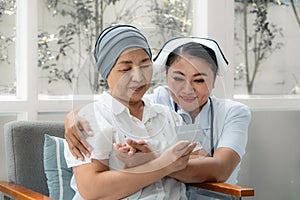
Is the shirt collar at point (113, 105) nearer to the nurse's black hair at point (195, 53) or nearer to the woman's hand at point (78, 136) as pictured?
the woman's hand at point (78, 136)

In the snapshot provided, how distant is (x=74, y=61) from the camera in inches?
129

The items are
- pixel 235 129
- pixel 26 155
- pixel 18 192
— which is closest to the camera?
pixel 18 192

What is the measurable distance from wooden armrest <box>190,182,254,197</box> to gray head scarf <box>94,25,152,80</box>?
1.93 feet

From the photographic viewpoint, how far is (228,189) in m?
2.32

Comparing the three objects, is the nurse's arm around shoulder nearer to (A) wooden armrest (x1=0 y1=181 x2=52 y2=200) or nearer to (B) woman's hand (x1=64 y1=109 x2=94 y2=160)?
(B) woman's hand (x1=64 y1=109 x2=94 y2=160)

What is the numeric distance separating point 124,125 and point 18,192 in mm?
637

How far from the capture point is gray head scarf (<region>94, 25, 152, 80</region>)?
6.73ft

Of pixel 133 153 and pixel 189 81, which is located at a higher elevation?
pixel 189 81

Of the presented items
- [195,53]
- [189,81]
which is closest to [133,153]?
[189,81]

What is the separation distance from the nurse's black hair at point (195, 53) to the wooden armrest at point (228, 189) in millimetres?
423

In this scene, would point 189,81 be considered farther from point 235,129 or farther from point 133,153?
point 235,129

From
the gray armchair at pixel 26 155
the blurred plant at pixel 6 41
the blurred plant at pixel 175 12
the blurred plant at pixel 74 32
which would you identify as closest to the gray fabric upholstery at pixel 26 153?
the gray armchair at pixel 26 155

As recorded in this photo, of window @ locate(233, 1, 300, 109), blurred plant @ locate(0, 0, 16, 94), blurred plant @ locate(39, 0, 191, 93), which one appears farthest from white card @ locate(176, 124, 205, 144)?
window @ locate(233, 1, 300, 109)

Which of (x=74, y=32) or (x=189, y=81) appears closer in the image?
(x=189, y=81)
